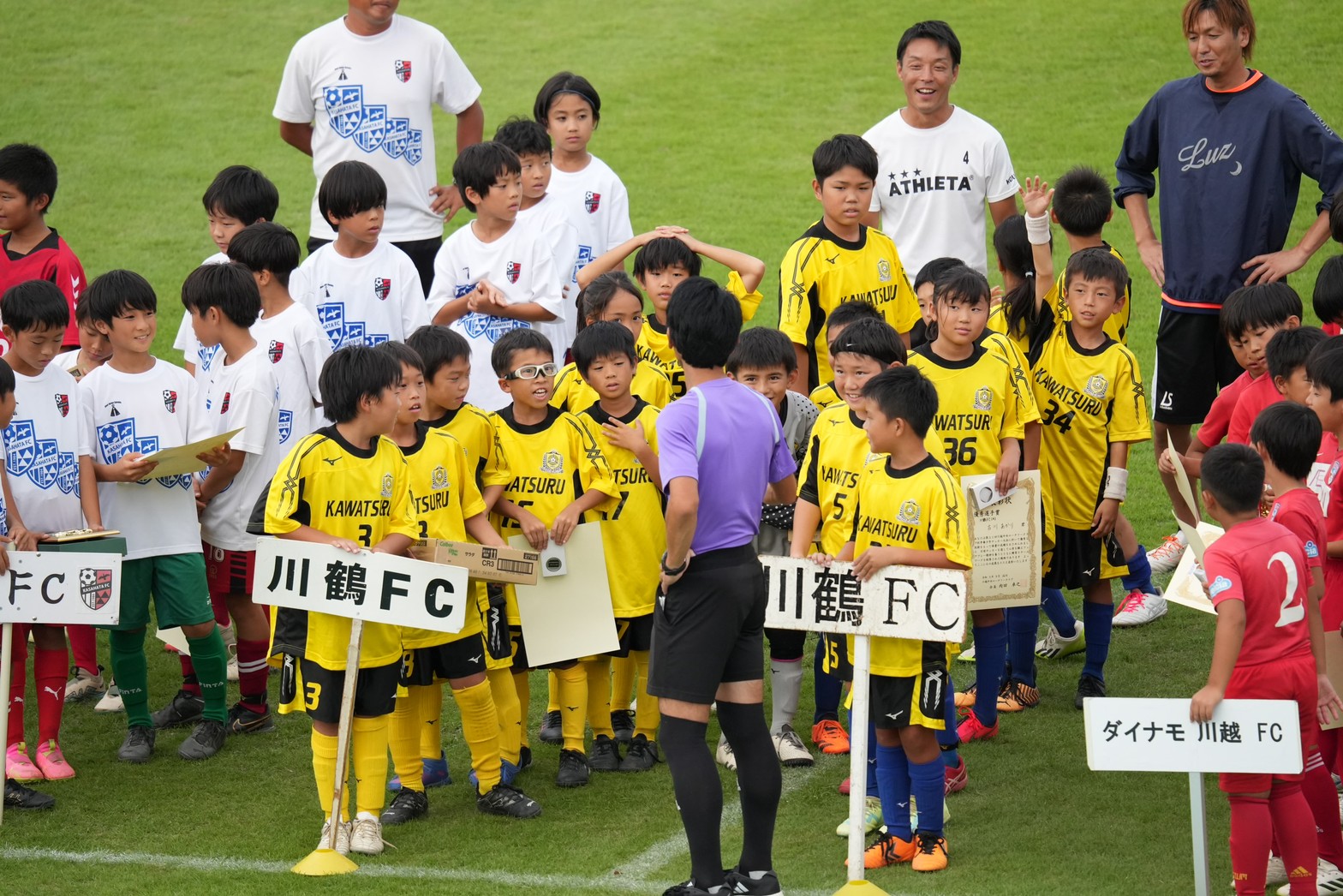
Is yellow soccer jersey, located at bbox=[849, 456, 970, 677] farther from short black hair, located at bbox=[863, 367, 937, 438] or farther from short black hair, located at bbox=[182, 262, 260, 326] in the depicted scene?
short black hair, located at bbox=[182, 262, 260, 326]

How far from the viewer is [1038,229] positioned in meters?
6.58

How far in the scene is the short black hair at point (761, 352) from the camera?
6262 millimetres

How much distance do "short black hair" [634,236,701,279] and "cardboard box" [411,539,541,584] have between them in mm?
1613

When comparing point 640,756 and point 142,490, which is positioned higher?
point 142,490

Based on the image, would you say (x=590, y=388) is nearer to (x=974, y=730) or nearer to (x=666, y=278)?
(x=666, y=278)

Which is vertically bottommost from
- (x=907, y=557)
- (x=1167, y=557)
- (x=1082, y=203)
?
(x=1167, y=557)

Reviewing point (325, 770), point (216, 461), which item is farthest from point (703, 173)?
point (325, 770)

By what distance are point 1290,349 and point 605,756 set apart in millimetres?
3063

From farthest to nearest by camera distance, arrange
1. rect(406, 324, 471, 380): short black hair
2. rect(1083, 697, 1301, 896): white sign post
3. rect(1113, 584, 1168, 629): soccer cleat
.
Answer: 1. rect(1113, 584, 1168, 629): soccer cleat
2. rect(406, 324, 471, 380): short black hair
3. rect(1083, 697, 1301, 896): white sign post

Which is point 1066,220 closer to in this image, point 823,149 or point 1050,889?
point 823,149

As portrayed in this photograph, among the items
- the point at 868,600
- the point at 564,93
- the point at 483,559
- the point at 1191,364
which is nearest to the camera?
the point at 868,600

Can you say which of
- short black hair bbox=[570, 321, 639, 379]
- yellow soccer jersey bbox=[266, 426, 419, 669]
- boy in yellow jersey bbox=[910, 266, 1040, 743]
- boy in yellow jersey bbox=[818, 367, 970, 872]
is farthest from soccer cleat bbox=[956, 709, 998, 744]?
yellow soccer jersey bbox=[266, 426, 419, 669]

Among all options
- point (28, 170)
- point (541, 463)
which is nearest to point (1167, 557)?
point (541, 463)

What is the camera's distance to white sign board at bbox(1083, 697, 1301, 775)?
463cm
